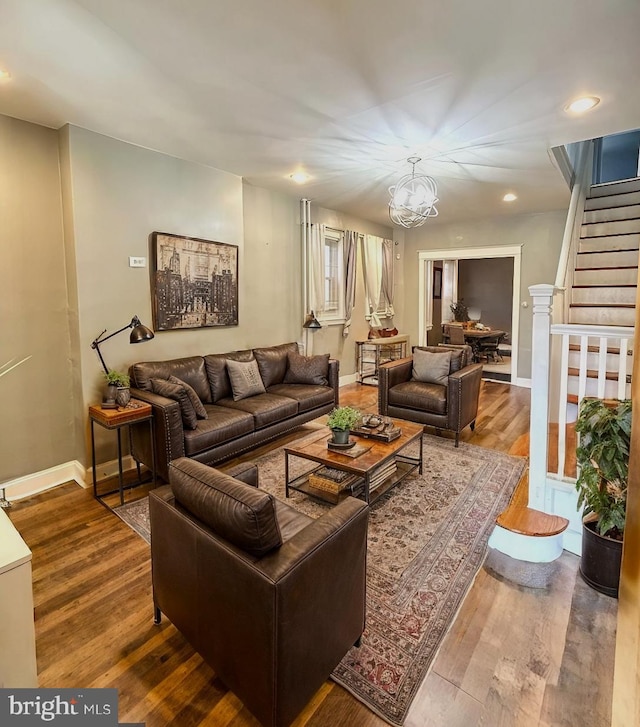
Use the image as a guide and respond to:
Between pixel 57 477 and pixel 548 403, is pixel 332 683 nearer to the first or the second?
pixel 548 403

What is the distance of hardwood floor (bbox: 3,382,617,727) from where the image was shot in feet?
4.79

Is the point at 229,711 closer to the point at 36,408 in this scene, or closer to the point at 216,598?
the point at 216,598

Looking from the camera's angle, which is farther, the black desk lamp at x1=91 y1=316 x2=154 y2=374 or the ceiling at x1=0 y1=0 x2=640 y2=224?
the black desk lamp at x1=91 y1=316 x2=154 y2=374

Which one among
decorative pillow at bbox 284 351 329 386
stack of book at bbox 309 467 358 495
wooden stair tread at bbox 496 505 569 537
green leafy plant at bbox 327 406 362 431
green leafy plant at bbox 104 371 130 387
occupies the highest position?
green leafy plant at bbox 104 371 130 387

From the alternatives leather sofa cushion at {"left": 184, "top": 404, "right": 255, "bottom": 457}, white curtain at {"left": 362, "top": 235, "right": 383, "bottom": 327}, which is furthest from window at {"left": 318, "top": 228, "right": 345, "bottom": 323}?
leather sofa cushion at {"left": 184, "top": 404, "right": 255, "bottom": 457}

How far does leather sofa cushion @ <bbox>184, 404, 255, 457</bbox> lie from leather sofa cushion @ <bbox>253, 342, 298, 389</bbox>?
2.86 ft

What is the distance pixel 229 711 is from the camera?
147 centimetres

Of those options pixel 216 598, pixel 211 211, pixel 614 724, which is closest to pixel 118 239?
pixel 211 211

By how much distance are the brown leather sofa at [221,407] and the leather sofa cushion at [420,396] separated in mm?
710

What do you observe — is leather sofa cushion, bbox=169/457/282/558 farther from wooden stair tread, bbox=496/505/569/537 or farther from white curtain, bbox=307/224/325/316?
white curtain, bbox=307/224/325/316

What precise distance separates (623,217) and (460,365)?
2.74 meters

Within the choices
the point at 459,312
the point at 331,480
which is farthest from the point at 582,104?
the point at 459,312

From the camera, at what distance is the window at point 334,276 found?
6156mm

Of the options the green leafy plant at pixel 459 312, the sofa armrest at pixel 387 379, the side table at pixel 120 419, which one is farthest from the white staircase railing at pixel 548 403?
the green leafy plant at pixel 459 312
